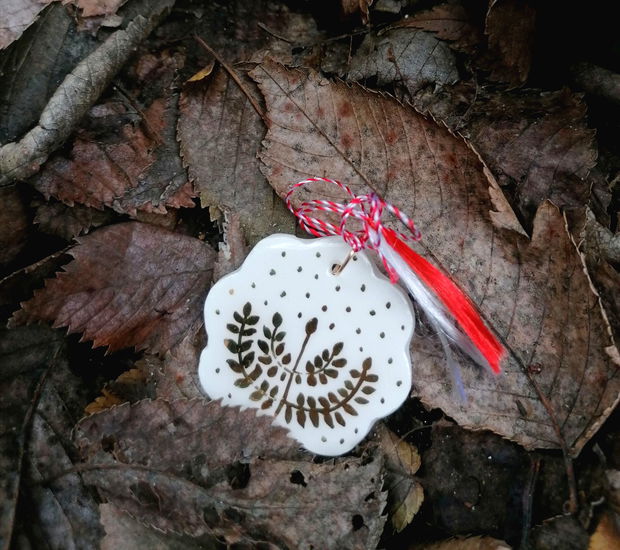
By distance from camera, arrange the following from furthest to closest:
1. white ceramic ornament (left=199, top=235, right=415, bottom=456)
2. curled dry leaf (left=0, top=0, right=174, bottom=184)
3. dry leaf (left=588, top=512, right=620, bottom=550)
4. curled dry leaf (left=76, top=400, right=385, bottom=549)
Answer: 1. curled dry leaf (left=0, top=0, right=174, bottom=184)
2. white ceramic ornament (left=199, top=235, right=415, bottom=456)
3. curled dry leaf (left=76, top=400, right=385, bottom=549)
4. dry leaf (left=588, top=512, right=620, bottom=550)

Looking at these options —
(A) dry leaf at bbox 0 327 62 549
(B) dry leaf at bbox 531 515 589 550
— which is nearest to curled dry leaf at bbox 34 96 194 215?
(A) dry leaf at bbox 0 327 62 549

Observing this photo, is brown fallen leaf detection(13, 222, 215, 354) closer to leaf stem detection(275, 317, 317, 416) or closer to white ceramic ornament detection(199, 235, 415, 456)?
white ceramic ornament detection(199, 235, 415, 456)

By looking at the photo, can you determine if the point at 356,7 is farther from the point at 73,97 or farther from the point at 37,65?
the point at 37,65

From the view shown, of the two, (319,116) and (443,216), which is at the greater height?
(319,116)

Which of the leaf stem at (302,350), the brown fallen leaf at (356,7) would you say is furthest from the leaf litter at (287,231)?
the leaf stem at (302,350)

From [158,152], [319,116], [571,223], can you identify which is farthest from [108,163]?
[571,223]

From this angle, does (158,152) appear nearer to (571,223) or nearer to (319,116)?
(319,116)
